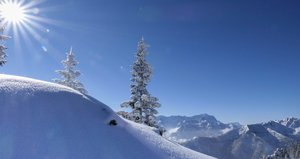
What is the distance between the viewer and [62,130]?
32.4 ft

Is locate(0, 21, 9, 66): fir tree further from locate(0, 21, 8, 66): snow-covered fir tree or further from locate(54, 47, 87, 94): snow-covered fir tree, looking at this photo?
locate(54, 47, 87, 94): snow-covered fir tree

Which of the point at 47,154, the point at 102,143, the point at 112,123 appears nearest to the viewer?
the point at 47,154

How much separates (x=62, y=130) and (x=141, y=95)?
83.0ft

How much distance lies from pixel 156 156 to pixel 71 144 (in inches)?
104

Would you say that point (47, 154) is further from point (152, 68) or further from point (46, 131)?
point (152, 68)

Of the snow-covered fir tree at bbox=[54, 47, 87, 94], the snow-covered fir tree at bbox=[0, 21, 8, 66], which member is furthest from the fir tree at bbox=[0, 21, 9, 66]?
the snow-covered fir tree at bbox=[54, 47, 87, 94]

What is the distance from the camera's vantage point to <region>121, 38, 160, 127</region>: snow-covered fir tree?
34094mm

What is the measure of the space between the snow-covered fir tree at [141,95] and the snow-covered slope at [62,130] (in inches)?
847

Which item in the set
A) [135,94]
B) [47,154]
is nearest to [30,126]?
[47,154]

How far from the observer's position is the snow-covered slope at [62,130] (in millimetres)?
8914

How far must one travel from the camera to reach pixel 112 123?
38.8 feet

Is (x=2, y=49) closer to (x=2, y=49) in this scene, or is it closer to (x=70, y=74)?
(x=2, y=49)

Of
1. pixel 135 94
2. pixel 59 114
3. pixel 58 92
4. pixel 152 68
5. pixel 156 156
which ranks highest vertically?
pixel 152 68

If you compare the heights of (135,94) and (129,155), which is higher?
(135,94)
